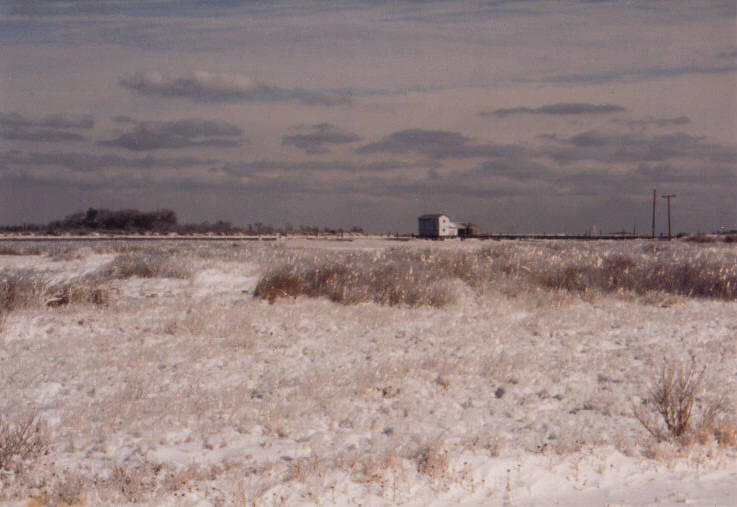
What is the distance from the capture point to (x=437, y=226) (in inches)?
2899

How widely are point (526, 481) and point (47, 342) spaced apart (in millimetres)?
7009

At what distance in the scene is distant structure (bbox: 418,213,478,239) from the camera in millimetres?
73625

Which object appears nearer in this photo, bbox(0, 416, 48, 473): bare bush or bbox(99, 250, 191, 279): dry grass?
bbox(0, 416, 48, 473): bare bush

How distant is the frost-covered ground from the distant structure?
59738mm

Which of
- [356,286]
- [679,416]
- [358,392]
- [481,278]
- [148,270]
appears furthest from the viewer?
[148,270]

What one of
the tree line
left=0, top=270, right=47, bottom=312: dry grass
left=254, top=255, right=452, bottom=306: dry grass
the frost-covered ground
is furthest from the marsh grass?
the tree line

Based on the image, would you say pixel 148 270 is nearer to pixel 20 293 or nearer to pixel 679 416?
pixel 20 293

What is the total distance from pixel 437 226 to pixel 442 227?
0.60 m

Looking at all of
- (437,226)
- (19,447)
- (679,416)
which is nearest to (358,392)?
(679,416)

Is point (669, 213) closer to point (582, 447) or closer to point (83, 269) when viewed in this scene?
point (83, 269)

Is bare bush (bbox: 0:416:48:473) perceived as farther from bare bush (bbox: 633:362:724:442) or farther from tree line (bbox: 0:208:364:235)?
tree line (bbox: 0:208:364:235)

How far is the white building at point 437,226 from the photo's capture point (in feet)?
241

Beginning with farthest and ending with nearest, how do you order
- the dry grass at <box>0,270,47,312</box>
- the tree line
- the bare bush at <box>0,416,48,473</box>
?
the tree line → the dry grass at <box>0,270,47,312</box> → the bare bush at <box>0,416,48,473</box>

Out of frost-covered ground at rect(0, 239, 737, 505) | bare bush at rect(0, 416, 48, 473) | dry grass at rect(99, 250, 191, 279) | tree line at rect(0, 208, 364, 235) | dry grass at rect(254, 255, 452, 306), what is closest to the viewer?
bare bush at rect(0, 416, 48, 473)
